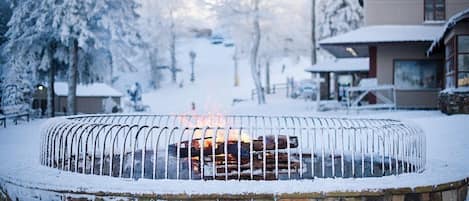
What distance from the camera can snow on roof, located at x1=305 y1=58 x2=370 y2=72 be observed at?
77.9ft

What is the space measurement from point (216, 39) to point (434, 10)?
1246 inches

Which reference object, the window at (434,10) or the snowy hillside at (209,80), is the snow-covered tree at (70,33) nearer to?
the snowy hillside at (209,80)

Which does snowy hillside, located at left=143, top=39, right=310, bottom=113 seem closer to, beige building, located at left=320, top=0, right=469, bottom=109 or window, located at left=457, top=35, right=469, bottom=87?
beige building, located at left=320, top=0, right=469, bottom=109

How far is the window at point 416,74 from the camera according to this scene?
668 inches

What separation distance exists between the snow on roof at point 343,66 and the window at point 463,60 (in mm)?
10084

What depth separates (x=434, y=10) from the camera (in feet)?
58.9

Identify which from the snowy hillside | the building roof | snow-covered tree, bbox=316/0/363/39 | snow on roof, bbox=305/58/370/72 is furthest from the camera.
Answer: snow-covered tree, bbox=316/0/363/39

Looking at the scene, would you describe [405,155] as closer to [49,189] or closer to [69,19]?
[49,189]

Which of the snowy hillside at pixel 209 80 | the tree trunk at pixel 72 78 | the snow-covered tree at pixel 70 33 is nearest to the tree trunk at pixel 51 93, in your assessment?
the snow-covered tree at pixel 70 33

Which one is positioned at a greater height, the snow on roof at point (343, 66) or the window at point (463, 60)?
the snow on roof at point (343, 66)

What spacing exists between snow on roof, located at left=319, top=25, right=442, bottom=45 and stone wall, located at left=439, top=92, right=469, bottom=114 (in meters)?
3.11

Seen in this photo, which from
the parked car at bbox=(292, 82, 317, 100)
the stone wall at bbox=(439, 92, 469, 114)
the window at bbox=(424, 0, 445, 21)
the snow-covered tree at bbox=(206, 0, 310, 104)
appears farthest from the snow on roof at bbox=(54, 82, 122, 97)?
the stone wall at bbox=(439, 92, 469, 114)

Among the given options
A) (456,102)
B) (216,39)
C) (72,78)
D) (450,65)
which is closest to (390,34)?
(450,65)

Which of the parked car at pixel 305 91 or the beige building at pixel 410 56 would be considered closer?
the beige building at pixel 410 56
